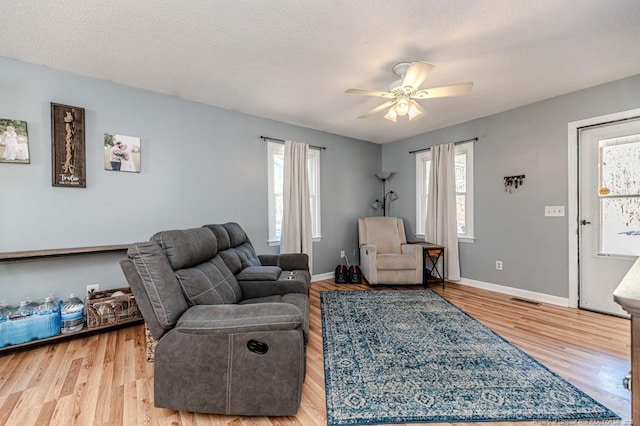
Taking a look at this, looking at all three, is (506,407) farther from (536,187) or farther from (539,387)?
(536,187)

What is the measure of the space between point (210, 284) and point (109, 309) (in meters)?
1.45

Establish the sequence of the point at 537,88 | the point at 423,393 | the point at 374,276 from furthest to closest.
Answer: the point at 374,276 → the point at 537,88 → the point at 423,393

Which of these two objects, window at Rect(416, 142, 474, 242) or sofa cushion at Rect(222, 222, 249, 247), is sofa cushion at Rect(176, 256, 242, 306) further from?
window at Rect(416, 142, 474, 242)

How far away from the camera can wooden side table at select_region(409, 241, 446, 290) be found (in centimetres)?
413

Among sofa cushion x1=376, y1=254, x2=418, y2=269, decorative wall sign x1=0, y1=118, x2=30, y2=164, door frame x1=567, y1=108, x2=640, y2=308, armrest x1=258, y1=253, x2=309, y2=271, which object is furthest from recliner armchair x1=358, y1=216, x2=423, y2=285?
decorative wall sign x1=0, y1=118, x2=30, y2=164

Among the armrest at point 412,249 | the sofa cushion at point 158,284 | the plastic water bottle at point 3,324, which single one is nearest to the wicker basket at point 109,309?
the plastic water bottle at point 3,324

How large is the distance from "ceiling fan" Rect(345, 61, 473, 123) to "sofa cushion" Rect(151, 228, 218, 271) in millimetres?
1773

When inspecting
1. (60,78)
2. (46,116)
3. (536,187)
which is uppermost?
(60,78)

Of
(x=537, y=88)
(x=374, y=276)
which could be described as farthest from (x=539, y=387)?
(x=537, y=88)

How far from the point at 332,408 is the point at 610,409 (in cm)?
157

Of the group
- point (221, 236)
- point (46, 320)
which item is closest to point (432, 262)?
point (221, 236)

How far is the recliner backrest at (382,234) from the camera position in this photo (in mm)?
4566

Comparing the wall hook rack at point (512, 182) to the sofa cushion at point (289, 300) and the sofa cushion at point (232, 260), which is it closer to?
the sofa cushion at point (289, 300)

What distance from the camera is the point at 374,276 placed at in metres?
Answer: 4.04
